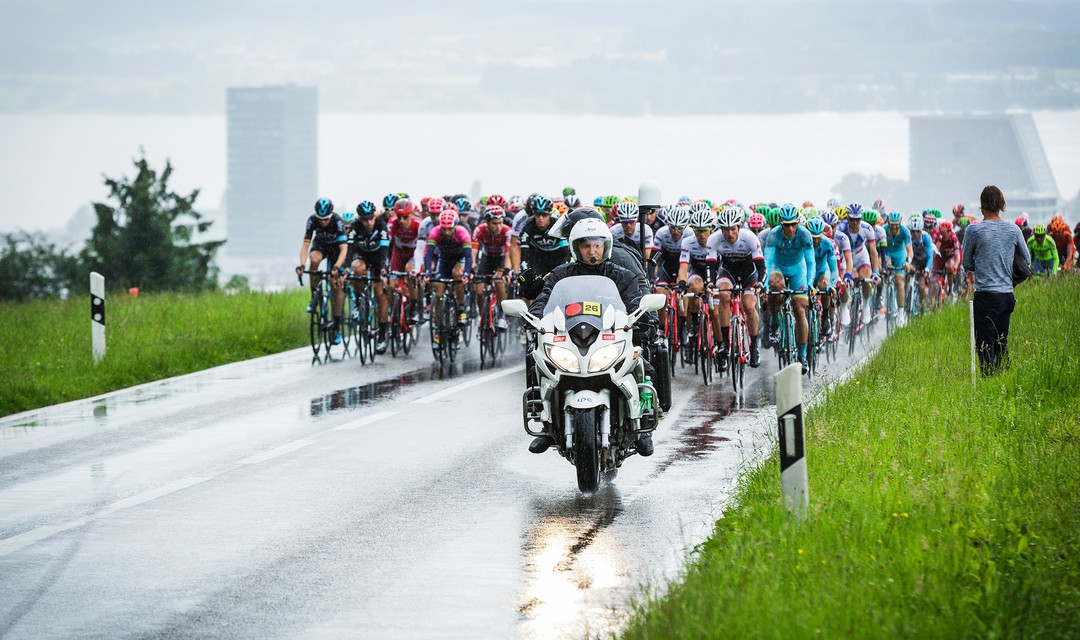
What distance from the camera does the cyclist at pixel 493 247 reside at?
2108 cm

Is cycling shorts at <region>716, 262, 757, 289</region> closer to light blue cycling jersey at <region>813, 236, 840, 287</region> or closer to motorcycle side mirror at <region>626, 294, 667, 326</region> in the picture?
light blue cycling jersey at <region>813, 236, 840, 287</region>

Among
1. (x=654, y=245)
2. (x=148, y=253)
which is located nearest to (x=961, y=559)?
(x=654, y=245)

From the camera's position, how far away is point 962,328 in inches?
818

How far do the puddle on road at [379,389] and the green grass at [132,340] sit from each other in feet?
9.15

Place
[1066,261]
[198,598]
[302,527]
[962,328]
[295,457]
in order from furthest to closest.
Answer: [1066,261] → [962,328] → [295,457] → [302,527] → [198,598]

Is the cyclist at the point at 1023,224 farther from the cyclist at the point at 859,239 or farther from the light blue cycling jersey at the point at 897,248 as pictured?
the cyclist at the point at 859,239

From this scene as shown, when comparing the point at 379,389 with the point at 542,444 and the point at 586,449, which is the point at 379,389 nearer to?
the point at 542,444

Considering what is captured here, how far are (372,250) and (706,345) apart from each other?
5701 mm

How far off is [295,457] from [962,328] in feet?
39.4

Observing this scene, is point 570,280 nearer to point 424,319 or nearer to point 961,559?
point 961,559

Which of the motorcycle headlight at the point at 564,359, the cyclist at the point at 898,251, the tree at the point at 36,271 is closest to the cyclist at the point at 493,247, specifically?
the cyclist at the point at 898,251

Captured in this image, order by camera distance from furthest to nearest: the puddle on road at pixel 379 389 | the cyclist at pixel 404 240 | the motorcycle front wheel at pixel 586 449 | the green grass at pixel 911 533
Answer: the cyclist at pixel 404 240, the puddle on road at pixel 379 389, the motorcycle front wheel at pixel 586 449, the green grass at pixel 911 533

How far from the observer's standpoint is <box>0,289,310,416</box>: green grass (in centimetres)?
1662

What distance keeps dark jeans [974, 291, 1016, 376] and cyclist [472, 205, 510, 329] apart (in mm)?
8255
